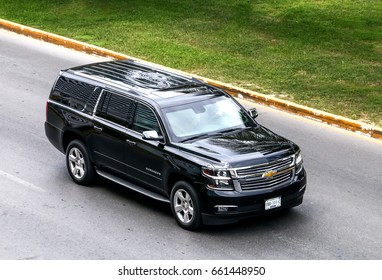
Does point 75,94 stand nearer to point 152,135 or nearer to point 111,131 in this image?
point 111,131

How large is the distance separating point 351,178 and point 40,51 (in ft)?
36.6

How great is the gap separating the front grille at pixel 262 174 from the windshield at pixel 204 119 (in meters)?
1.12

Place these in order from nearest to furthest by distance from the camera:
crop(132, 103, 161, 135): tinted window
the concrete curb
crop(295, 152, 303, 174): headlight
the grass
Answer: crop(295, 152, 303, 174): headlight, crop(132, 103, 161, 135): tinted window, the concrete curb, the grass

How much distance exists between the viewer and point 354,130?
17.6 m

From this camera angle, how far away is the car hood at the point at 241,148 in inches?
494

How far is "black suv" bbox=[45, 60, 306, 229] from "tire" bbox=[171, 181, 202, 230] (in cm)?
1

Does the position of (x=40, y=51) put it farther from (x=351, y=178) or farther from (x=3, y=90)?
(x=351, y=178)

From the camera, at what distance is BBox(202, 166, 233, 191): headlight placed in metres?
12.4

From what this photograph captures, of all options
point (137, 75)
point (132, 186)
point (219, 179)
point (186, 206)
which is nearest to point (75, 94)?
point (137, 75)

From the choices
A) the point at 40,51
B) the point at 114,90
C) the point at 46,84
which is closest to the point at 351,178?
the point at 114,90

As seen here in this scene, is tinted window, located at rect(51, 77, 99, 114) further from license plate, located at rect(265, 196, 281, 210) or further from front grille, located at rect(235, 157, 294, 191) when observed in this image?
license plate, located at rect(265, 196, 281, 210)

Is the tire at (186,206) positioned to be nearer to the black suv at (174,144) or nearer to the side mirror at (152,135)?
the black suv at (174,144)

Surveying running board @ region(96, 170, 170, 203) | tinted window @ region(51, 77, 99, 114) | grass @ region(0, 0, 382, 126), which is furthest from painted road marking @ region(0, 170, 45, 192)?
grass @ region(0, 0, 382, 126)
